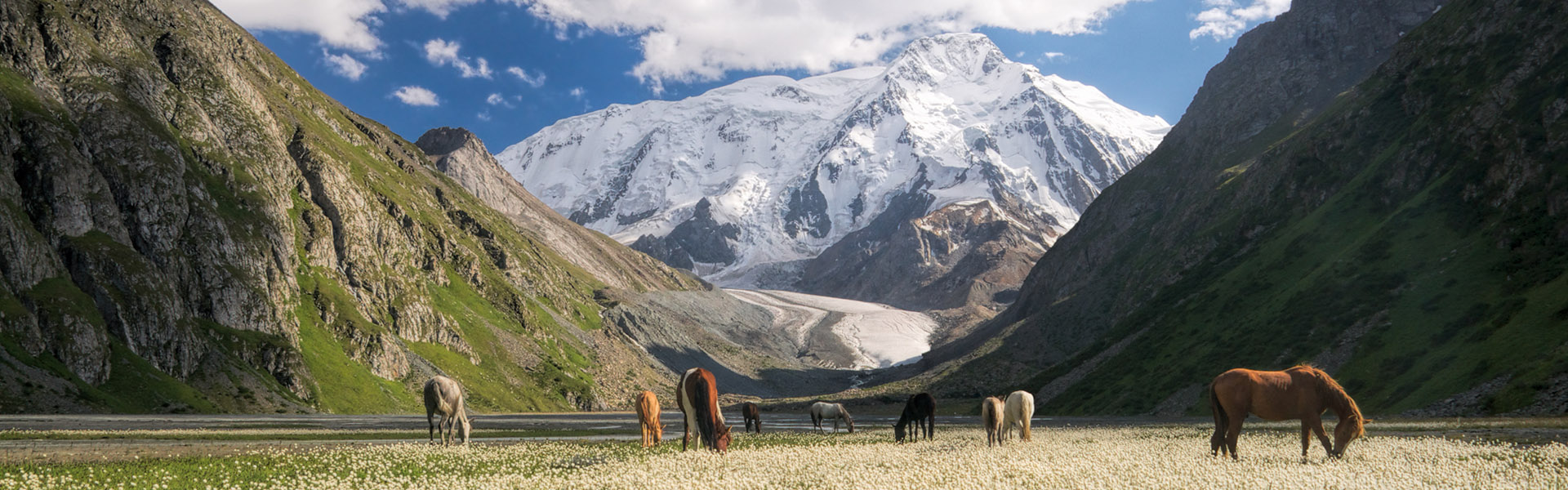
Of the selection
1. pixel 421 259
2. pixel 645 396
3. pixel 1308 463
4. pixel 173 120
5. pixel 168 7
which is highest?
pixel 168 7

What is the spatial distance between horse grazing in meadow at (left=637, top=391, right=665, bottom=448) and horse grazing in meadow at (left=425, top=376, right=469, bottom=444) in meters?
7.60

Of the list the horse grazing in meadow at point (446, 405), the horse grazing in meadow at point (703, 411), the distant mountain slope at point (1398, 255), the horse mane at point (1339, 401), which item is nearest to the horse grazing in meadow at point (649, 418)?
the horse grazing in meadow at point (703, 411)

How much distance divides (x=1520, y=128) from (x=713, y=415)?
105697 mm

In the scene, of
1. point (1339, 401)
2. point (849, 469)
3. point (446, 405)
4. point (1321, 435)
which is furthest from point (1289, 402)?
point (446, 405)

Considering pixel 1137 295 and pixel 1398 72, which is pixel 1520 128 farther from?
pixel 1137 295

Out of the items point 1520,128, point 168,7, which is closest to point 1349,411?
point 1520,128

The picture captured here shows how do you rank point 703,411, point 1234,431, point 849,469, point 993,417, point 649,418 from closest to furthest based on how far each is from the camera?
point 849,469
point 1234,431
point 703,411
point 649,418
point 993,417

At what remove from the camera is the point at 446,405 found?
123ft

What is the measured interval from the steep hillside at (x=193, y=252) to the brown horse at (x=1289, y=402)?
88.7m

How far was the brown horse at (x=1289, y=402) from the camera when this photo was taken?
25391mm

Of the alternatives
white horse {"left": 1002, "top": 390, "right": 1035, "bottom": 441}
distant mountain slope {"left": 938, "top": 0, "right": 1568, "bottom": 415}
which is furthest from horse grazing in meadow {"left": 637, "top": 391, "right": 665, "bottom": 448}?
distant mountain slope {"left": 938, "top": 0, "right": 1568, "bottom": 415}

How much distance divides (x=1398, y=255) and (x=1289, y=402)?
89.9 meters

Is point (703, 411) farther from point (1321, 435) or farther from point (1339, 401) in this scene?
point (1339, 401)

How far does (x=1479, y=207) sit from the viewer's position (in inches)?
3639
